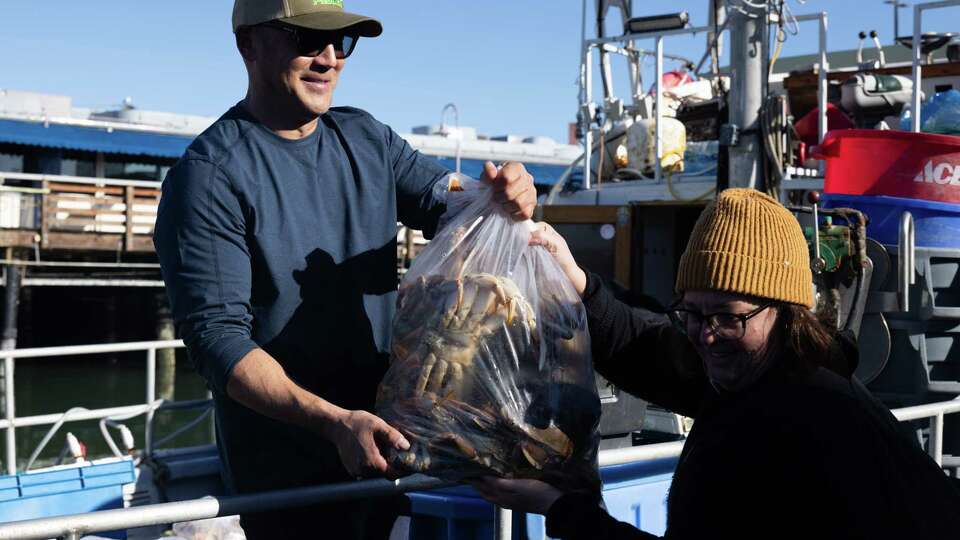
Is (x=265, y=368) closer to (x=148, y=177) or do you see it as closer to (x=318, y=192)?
(x=318, y=192)

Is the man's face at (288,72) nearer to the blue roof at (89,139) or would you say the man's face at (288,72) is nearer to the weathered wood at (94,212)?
the weathered wood at (94,212)

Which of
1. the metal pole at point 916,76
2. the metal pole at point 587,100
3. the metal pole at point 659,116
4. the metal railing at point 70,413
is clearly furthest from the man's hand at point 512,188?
the metal pole at point 587,100

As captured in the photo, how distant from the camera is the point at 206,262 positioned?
213 cm

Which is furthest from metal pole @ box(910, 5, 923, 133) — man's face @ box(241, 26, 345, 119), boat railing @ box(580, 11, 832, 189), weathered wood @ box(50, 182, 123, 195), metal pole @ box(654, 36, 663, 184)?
weathered wood @ box(50, 182, 123, 195)

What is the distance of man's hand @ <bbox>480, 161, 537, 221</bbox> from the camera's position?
7.50ft

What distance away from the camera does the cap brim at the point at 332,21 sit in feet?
7.23

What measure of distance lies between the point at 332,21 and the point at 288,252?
489mm

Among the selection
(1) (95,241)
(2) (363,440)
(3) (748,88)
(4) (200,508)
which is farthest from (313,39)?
(1) (95,241)

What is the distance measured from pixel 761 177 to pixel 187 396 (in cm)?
1545

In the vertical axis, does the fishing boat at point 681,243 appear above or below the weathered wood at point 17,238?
above

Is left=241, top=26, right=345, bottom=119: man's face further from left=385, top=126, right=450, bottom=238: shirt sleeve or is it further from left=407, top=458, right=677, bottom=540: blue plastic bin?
left=407, top=458, right=677, bottom=540: blue plastic bin

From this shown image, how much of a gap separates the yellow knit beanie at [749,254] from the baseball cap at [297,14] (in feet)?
2.78

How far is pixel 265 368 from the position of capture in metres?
2.03

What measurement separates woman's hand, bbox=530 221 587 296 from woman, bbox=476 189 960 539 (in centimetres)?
35
